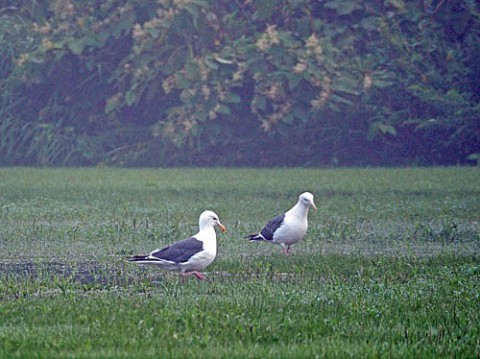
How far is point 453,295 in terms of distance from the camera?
7234mm

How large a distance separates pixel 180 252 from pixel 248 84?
14.4m

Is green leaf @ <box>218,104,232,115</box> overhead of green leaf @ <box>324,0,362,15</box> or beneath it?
beneath

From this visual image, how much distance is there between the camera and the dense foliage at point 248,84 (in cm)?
2097

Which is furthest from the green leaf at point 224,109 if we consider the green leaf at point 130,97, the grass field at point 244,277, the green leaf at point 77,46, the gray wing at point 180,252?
the gray wing at point 180,252

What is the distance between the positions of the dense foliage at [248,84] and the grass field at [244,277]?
4.67 metres

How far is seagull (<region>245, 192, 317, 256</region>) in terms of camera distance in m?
9.77

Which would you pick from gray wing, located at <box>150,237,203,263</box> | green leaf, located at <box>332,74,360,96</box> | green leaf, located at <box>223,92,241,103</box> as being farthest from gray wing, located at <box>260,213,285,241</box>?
green leaf, located at <box>223,92,241,103</box>

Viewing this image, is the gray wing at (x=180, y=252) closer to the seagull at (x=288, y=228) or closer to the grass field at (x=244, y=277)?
the grass field at (x=244, y=277)

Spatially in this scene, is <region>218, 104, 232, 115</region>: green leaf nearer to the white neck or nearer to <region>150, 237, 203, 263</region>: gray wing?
the white neck

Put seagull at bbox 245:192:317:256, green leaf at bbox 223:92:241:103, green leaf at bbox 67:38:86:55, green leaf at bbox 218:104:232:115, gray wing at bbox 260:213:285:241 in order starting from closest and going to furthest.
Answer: seagull at bbox 245:192:317:256
gray wing at bbox 260:213:285:241
green leaf at bbox 218:104:232:115
green leaf at bbox 223:92:241:103
green leaf at bbox 67:38:86:55

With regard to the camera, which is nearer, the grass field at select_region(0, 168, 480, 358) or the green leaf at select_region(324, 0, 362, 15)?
the grass field at select_region(0, 168, 480, 358)

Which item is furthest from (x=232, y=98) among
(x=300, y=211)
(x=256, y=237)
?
(x=300, y=211)

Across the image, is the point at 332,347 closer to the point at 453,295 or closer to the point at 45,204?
the point at 453,295

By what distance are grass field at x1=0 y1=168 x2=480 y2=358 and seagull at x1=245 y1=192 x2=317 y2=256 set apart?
0.15m
